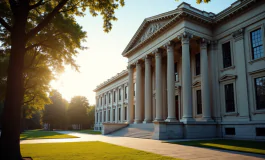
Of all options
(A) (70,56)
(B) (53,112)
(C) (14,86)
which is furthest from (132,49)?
(B) (53,112)

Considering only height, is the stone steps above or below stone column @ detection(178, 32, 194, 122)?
below

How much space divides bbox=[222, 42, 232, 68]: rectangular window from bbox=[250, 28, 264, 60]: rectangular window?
8.36ft

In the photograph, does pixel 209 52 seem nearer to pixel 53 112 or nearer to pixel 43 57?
pixel 43 57

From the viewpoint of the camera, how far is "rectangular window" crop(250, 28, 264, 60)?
1948 centimetres

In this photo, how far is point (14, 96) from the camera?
8930 mm

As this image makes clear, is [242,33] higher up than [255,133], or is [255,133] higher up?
[242,33]

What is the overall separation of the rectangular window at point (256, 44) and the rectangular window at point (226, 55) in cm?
255

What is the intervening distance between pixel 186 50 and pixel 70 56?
12.9 m

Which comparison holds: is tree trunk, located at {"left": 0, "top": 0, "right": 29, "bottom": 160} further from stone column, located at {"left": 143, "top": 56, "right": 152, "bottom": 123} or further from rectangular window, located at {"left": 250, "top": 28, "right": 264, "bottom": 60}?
stone column, located at {"left": 143, "top": 56, "right": 152, "bottom": 123}

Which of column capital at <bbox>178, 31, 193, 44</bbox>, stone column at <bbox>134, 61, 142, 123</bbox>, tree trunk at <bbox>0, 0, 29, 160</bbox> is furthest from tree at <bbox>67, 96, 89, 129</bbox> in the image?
tree trunk at <bbox>0, 0, 29, 160</bbox>

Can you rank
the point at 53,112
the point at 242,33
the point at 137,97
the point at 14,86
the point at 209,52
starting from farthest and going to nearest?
the point at 53,112 < the point at 137,97 < the point at 209,52 < the point at 242,33 < the point at 14,86

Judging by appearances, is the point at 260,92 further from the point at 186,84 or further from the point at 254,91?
the point at 186,84

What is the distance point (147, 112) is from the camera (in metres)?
28.4

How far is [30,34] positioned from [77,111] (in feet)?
210
